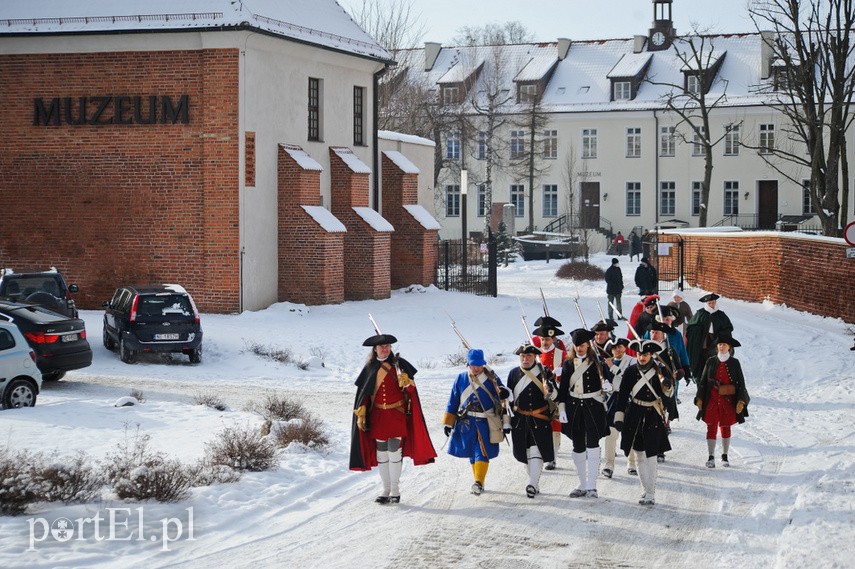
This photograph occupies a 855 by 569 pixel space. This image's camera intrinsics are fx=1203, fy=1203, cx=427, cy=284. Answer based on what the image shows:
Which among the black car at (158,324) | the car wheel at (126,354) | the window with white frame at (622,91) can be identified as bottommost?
the car wheel at (126,354)

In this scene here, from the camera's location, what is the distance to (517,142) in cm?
6625

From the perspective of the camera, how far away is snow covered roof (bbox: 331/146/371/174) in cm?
3284

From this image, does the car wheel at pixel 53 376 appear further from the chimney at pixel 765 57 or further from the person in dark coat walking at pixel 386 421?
the chimney at pixel 765 57

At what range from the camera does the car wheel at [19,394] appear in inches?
663

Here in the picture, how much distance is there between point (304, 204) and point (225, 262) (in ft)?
9.72

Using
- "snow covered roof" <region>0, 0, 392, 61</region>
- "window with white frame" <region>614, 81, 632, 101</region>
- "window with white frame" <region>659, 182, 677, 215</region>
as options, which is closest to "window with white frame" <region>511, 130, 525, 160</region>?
"window with white frame" <region>614, 81, 632, 101</region>

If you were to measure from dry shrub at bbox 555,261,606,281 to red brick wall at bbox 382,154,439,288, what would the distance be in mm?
9928

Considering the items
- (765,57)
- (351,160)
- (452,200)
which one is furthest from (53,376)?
(765,57)

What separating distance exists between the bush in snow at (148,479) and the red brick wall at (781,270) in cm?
1927

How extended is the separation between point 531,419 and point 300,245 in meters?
18.7

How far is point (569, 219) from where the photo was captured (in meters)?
65.2

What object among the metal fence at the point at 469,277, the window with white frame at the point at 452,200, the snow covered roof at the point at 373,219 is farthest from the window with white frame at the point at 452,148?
the snow covered roof at the point at 373,219

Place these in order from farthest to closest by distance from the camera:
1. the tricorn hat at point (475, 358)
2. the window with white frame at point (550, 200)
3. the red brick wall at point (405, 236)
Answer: the window with white frame at point (550, 200) < the red brick wall at point (405, 236) < the tricorn hat at point (475, 358)

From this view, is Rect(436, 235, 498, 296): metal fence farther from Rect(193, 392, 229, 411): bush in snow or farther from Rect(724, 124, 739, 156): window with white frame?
Rect(724, 124, 739, 156): window with white frame
